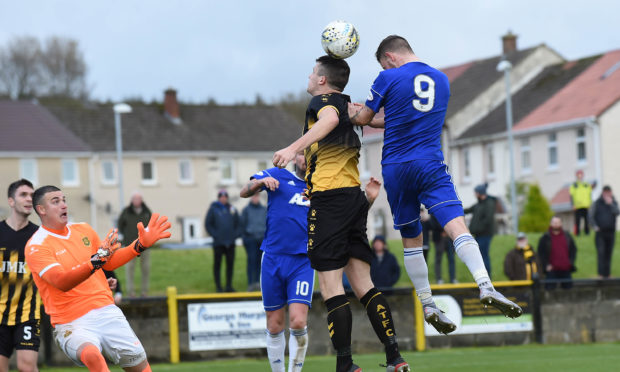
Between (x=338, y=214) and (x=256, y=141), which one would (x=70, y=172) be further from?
(x=338, y=214)

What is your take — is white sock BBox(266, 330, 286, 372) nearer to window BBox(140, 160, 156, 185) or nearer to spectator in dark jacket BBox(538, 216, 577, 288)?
spectator in dark jacket BBox(538, 216, 577, 288)

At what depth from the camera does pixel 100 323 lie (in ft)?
26.9

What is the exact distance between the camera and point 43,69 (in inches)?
2822

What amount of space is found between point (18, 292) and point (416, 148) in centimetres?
465

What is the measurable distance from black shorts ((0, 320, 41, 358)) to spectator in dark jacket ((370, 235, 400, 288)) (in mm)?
9607

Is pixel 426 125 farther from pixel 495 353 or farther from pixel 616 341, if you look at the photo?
pixel 616 341

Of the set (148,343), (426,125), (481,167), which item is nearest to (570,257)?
(148,343)

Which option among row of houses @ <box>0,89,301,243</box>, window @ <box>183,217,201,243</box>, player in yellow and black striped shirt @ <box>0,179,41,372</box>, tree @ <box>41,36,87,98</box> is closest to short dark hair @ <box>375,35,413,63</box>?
player in yellow and black striped shirt @ <box>0,179,41,372</box>

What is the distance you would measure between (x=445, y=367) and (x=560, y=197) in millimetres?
35531

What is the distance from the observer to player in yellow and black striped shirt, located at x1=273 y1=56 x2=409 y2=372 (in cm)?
794

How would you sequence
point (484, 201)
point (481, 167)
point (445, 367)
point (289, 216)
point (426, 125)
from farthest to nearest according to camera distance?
point (481, 167) → point (484, 201) → point (445, 367) → point (289, 216) → point (426, 125)

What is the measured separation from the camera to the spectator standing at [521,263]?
18953mm

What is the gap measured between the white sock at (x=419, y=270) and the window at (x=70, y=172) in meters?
52.6

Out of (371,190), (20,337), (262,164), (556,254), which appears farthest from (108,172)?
(371,190)
